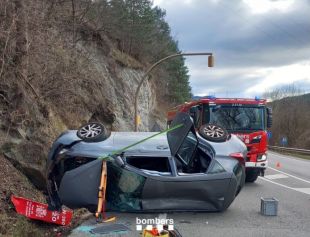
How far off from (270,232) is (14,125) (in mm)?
5817

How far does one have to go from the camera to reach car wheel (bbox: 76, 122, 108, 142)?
7898 millimetres

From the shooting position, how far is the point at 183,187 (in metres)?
7.54

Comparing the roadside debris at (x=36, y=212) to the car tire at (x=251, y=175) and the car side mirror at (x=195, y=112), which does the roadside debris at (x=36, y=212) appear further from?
the car tire at (x=251, y=175)

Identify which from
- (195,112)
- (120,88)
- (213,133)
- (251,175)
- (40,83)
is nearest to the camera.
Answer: (213,133)

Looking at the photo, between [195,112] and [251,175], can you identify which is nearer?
[251,175]

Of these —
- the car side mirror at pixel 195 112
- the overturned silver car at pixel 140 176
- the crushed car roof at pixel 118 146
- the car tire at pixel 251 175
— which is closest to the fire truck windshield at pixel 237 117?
the car side mirror at pixel 195 112

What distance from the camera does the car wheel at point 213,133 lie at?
829 centimetres

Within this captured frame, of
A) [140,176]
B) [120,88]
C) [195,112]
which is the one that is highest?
[120,88]

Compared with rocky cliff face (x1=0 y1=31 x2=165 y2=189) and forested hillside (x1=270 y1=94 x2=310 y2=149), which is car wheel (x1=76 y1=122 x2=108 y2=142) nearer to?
rocky cliff face (x1=0 y1=31 x2=165 y2=189)

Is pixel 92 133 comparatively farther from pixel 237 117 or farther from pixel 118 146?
pixel 237 117

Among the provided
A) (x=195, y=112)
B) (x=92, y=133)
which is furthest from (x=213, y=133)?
(x=195, y=112)

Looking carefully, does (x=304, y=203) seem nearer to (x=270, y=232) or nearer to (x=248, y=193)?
(x=248, y=193)

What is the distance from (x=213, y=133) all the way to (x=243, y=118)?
604 centimetres

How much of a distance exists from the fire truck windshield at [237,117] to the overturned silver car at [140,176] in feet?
20.1
